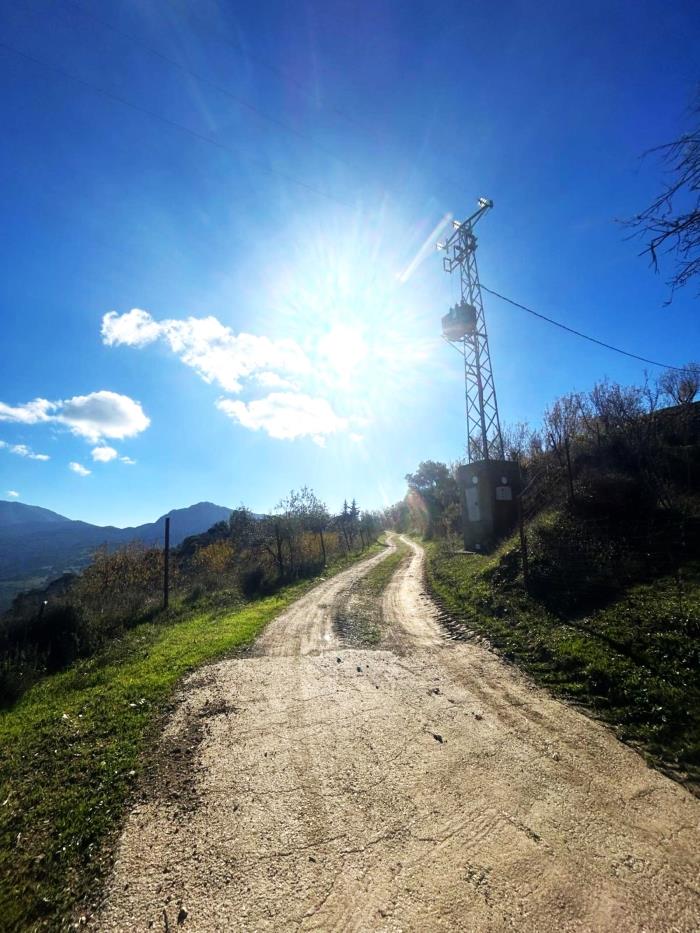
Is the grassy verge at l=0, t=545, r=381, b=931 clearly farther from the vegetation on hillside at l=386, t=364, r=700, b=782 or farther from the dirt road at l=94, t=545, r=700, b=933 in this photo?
the vegetation on hillside at l=386, t=364, r=700, b=782

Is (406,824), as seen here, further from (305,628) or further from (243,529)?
(243,529)

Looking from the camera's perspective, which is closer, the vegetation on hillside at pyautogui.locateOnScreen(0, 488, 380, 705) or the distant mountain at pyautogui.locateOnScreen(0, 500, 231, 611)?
the vegetation on hillside at pyautogui.locateOnScreen(0, 488, 380, 705)

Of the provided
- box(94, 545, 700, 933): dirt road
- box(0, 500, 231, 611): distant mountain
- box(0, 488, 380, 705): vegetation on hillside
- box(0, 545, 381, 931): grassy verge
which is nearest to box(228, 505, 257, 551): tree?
box(0, 488, 380, 705): vegetation on hillside

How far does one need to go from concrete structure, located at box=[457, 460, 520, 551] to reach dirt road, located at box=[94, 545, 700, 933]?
45.0 feet

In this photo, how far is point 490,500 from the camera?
19.3 meters

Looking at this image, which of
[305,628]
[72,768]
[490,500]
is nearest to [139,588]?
[305,628]

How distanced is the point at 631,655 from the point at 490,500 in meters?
13.3

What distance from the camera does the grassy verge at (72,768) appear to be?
10.2ft

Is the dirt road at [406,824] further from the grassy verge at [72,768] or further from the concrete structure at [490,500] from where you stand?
the concrete structure at [490,500]

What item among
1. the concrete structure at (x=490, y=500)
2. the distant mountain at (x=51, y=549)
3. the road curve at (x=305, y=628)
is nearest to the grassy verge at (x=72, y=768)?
the road curve at (x=305, y=628)

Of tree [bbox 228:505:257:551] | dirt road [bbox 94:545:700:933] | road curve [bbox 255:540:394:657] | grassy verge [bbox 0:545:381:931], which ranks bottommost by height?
grassy verge [bbox 0:545:381:931]

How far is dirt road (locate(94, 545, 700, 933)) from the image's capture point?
2711 millimetres

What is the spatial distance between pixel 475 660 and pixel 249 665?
4441mm

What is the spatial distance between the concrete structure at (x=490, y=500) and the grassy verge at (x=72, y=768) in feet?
43.6
